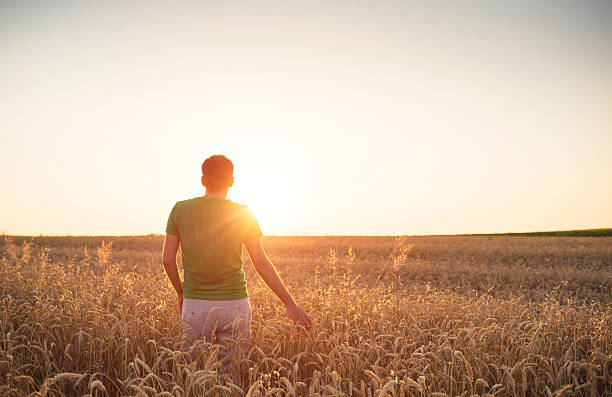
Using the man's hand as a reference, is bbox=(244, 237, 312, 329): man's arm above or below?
above

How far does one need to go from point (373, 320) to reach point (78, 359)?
125 inches

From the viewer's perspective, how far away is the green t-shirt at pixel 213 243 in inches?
130

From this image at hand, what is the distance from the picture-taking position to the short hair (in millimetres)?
3305

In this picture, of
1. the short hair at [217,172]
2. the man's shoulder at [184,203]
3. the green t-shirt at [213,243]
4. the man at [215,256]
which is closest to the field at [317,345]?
the man at [215,256]

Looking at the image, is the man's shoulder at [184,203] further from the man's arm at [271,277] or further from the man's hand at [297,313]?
the man's hand at [297,313]

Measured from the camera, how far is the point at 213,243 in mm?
3322

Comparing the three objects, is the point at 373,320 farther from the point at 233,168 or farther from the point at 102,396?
the point at 102,396

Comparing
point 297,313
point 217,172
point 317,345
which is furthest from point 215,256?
point 317,345

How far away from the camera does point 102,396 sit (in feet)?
9.77

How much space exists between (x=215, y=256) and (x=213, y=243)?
114 millimetres

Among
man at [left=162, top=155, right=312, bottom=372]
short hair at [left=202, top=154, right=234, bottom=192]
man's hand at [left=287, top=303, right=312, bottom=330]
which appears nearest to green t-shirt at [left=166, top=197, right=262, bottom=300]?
man at [left=162, top=155, right=312, bottom=372]

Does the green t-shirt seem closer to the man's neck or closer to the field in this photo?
the man's neck

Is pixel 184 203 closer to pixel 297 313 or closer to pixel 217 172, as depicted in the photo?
pixel 217 172

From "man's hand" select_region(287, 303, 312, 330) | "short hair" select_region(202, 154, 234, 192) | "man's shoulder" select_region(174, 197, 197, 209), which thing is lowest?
"man's hand" select_region(287, 303, 312, 330)
